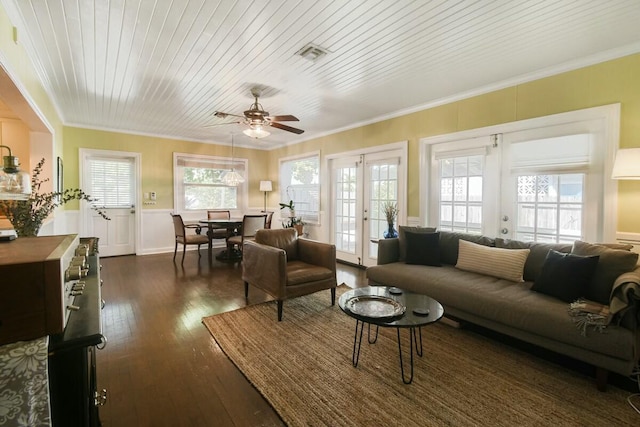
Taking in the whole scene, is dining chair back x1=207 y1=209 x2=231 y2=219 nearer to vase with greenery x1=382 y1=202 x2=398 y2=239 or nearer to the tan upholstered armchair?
the tan upholstered armchair

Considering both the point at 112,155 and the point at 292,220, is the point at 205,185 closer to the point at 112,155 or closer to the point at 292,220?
the point at 112,155

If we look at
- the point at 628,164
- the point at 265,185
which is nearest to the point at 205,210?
the point at 265,185

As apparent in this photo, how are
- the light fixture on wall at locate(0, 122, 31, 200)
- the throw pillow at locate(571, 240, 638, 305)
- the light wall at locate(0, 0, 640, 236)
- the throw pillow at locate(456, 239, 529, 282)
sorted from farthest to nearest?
the throw pillow at locate(456, 239, 529, 282) → the light wall at locate(0, 0, 640, 236) → the throw pillow at locate(571, 240, 638, 305) → the light fixture on wall at locate(0, 122, 31, 200)

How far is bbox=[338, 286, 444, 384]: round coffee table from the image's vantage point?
194 cm

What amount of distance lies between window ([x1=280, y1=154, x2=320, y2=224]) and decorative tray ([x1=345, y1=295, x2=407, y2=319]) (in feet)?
12.6

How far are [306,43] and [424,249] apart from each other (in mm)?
2421

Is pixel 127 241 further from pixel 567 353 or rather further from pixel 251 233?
pixel 567 353

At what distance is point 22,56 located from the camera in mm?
2537

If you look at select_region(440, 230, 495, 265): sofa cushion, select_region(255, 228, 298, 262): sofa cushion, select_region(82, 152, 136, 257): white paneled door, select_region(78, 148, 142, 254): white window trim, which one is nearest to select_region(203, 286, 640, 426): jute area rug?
select_region(440, 230, 495, 265): sofa cushion

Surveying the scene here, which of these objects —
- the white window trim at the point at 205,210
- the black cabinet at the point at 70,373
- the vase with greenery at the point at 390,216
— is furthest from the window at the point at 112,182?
the black cabinet at the point at 70,373

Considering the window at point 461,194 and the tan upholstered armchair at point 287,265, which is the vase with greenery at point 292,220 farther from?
the window at point 461,194

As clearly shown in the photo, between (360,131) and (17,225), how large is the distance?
4.51 m

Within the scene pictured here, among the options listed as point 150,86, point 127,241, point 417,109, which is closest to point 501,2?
point 417,109

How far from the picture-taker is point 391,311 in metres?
2.10
